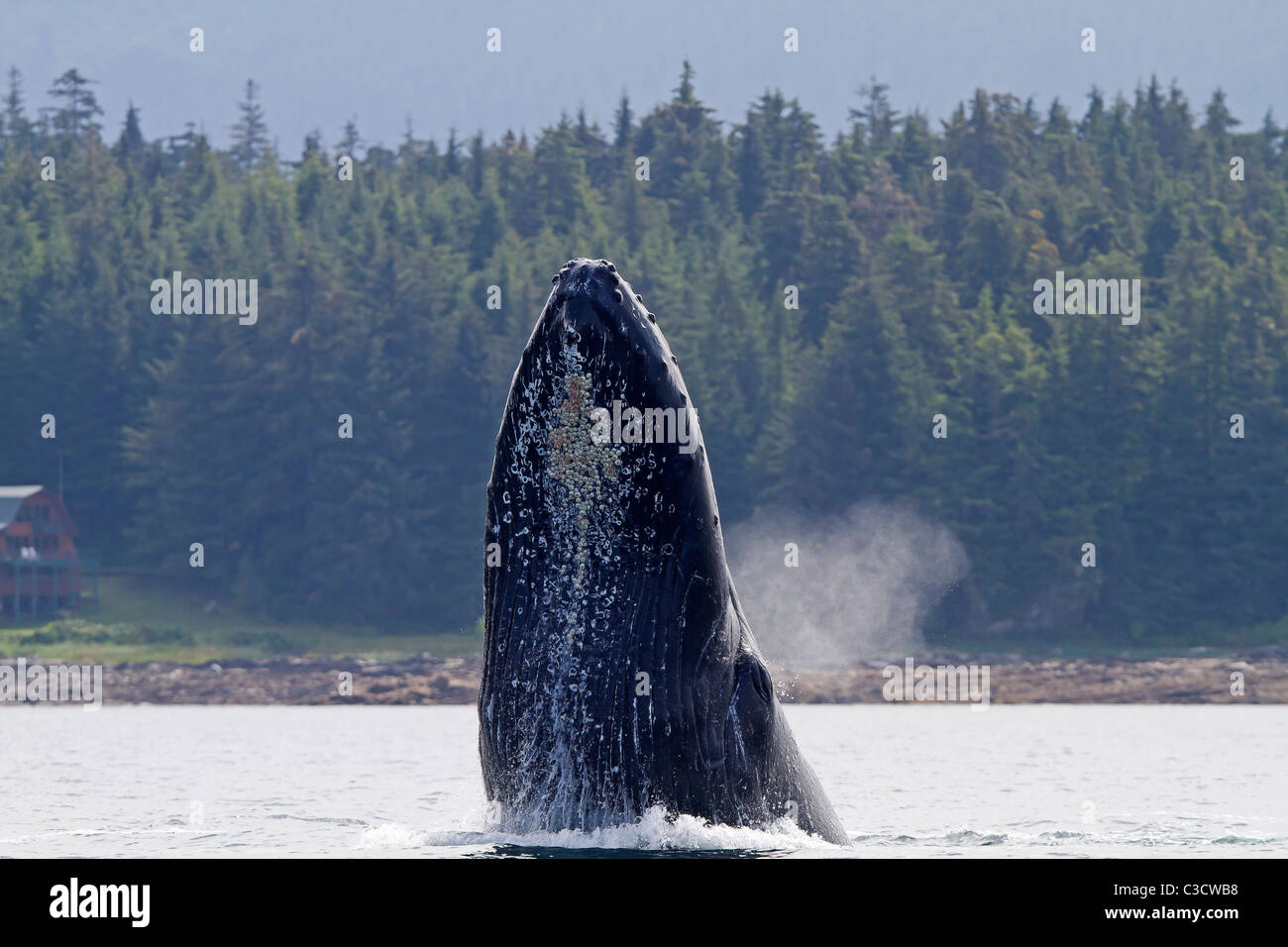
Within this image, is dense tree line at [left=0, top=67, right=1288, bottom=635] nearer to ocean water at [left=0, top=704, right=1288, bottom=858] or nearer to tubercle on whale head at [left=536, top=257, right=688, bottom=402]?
ocean water at [left=0, top=704, right=1288, bottom=858]

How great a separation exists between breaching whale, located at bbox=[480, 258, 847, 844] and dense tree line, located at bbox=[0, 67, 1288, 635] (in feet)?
238

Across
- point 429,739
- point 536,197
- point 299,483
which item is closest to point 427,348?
point 299,483

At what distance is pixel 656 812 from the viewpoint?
1167cm

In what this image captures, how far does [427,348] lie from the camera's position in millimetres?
105562

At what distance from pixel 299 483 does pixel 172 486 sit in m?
6.98

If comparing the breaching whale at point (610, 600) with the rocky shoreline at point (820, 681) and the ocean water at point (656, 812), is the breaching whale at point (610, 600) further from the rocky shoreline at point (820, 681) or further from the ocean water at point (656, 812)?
the rocky shoreline at point (820, 681)

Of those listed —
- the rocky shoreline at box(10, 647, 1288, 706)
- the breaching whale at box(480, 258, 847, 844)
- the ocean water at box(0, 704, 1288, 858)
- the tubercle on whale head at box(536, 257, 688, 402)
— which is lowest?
the rocky shoreline at box(10, 647, 1288, 706)

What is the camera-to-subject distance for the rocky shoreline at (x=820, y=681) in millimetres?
69000

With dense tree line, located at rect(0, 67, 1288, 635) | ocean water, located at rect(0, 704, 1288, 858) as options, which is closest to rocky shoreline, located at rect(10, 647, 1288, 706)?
dense tree line, located at rect(0, 67, 1288, 635)

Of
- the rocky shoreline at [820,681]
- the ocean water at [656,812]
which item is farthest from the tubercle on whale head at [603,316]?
the rocky shoreline at [820,681]

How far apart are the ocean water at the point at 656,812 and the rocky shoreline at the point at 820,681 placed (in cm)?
1332

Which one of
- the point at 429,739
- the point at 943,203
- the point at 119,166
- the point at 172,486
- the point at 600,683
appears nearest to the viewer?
the point at 600,683

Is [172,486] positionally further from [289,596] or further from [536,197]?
[536,197]

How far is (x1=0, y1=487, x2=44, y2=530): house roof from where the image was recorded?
315ft
